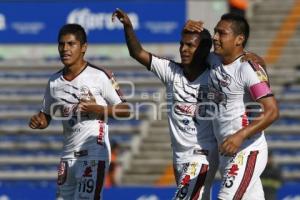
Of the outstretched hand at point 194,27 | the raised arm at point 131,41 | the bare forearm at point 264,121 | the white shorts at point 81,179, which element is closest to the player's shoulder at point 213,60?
the outstretched hand at point 194,27

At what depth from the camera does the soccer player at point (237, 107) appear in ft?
24.4

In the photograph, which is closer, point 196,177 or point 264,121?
point 264,121

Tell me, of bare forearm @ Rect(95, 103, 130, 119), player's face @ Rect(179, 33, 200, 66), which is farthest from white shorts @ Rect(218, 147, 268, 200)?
bare forearm @ Rect(95, 103, 130, 119)

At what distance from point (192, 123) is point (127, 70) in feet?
36.0

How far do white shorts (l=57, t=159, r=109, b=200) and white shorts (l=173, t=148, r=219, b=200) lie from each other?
746 millimetres

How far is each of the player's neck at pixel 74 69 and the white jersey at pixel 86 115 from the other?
0.03m

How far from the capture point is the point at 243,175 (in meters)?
7.49

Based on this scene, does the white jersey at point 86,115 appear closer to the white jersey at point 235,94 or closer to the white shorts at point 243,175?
the white jersey at point 235,94

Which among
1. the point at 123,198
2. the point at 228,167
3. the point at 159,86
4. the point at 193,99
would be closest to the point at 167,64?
the point at 193,99

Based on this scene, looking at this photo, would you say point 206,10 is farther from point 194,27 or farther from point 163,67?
point 194,27

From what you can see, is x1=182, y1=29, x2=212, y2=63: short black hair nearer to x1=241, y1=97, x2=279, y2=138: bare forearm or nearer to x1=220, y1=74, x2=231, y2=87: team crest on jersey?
x1=220, y1=74, x2=231, y2=87: team crest on jersey

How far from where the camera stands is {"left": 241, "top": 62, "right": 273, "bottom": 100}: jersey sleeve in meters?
7.28

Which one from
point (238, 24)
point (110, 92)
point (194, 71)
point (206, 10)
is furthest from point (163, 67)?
point (206, 10)

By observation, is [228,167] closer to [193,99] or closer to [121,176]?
[193,99]
